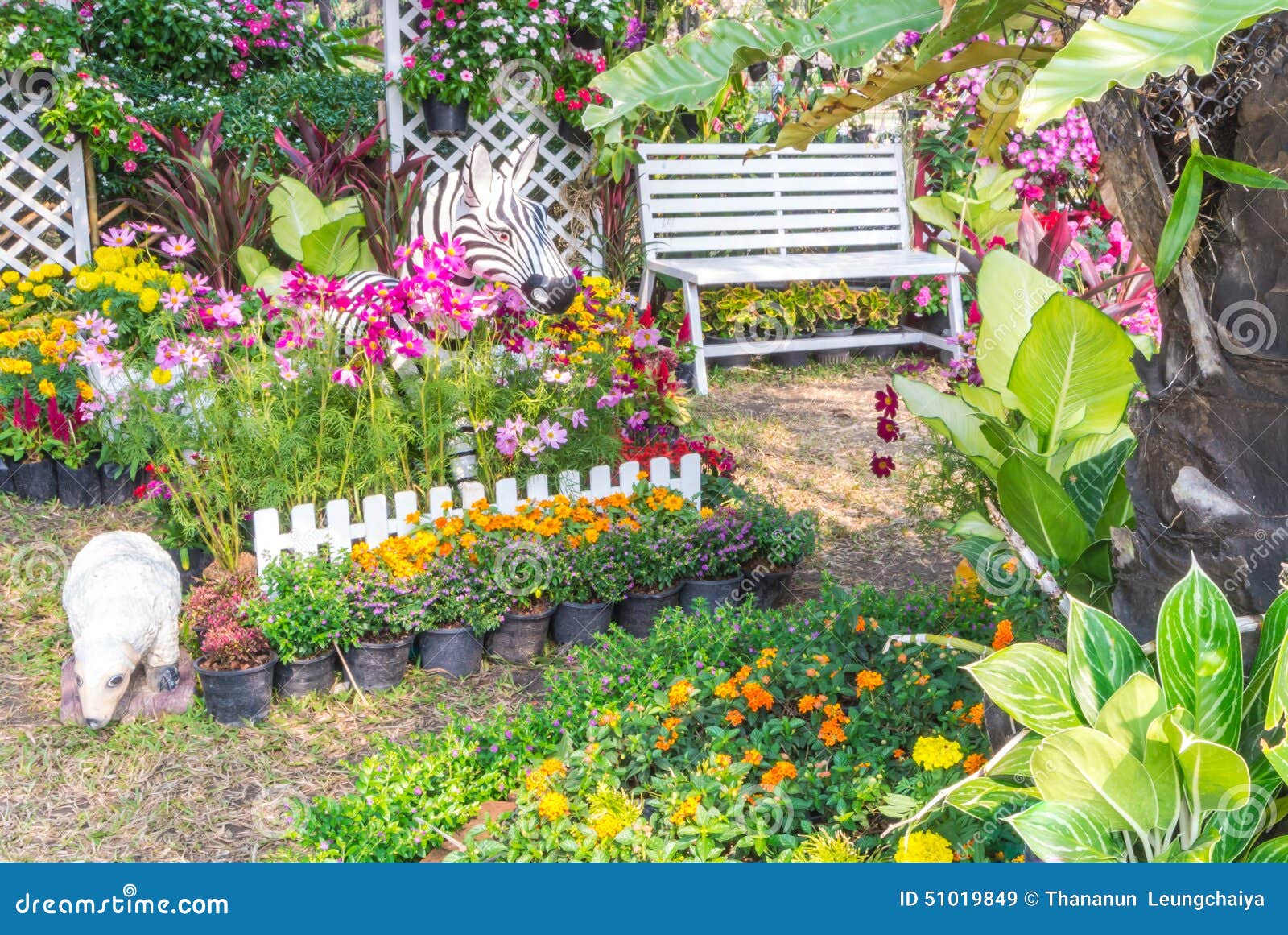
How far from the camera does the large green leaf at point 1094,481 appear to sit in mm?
2191

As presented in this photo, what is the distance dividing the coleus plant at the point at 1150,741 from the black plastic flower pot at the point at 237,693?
5.93ft

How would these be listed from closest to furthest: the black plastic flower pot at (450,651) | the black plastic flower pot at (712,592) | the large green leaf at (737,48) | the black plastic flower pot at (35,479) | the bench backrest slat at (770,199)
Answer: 1. the large green leaf at (737,48)
2. the black plastic flower pot at (450,651)
3. the black plastic flower pot at (712,592)
4. the black plastic flower pot at (35,479)
5. the bench backrest slat at (770,199)

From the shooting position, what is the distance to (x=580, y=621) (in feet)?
10.7

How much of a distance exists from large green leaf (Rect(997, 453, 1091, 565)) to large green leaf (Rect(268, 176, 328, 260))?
3586mm

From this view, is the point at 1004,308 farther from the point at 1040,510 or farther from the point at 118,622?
the point at 118,622

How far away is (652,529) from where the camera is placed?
3.40 m

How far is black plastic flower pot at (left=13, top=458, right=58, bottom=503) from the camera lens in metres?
4.21

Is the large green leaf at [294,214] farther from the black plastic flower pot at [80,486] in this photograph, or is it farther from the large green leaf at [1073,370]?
the large green leaf at [1073,370]

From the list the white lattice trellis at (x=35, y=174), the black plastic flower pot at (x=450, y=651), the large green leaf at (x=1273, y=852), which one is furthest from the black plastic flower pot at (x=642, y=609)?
A: the white lattice trellis at (x=35, y=174)

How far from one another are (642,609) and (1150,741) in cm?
196

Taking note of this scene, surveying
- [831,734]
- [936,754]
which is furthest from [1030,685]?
[831,734]

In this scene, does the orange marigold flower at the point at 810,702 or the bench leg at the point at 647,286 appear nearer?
the orange marigold flower at the point at 810,702
